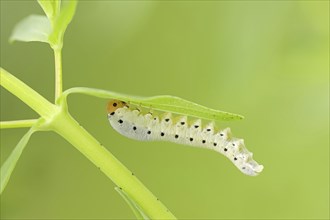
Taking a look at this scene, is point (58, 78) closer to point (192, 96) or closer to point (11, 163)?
point (11, 163)

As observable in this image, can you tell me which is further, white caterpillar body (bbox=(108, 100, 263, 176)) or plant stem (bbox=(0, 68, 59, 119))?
white caterpillar body (bbox=(108, 100, 263, 176))

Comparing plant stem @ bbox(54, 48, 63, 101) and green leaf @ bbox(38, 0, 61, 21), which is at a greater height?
green leaf @ bbox(38, 0, 61, 21)

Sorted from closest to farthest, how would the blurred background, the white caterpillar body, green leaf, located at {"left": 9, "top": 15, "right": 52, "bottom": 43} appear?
green leaf, located at {"left": 9, "top": 15, "right": 52, "bottom": 43}, the white caterpillar body, the blurred background

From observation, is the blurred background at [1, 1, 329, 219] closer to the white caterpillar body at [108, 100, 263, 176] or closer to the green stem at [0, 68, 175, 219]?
the white caterpillar body at [108, 100, 263, 176]

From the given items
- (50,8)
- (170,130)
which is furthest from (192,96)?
(50,8)

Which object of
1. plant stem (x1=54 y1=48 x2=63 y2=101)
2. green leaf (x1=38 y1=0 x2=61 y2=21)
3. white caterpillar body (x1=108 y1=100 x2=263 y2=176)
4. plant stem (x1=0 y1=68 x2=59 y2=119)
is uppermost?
white caterpillar body (x1=108 y1=100 x2=263 y2=176)

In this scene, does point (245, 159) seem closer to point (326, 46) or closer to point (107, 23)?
point (326, 46)

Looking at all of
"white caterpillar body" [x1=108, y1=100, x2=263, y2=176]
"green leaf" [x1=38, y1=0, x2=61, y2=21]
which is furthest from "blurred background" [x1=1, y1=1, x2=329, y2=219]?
"green leaf" [x1=38, y1=0, x2=61, y2=21]
